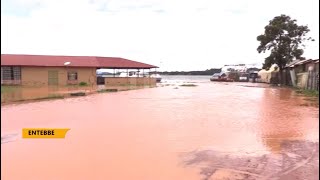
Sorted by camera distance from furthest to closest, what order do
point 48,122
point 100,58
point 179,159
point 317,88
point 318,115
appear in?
point 100,58 < point 317,88 < point 318,115 < point 48,122 < point 179,159

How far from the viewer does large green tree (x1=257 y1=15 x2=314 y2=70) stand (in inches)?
1467

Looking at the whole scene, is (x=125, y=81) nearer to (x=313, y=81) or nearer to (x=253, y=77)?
(x=313, y=81)

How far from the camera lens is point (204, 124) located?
35.6 feet

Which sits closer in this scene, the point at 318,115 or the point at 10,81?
the point at 318,115

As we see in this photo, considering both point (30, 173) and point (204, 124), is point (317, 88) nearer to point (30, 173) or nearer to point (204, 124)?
point (204, 124)

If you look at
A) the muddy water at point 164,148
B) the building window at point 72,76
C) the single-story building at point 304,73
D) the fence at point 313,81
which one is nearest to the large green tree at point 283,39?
the single-story building at point 304,73

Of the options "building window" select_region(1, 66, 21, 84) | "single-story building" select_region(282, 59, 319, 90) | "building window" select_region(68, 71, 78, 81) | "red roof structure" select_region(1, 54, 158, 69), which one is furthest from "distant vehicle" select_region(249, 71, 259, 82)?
"building window" select_region(1, 66, 21, 84)

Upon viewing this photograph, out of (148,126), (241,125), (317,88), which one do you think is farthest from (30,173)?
(317,88)

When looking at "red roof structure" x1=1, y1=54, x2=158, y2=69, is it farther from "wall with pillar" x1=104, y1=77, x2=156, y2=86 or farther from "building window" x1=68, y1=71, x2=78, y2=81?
"wall with pillar" x1=104, y1=77, x2=156, y2=86

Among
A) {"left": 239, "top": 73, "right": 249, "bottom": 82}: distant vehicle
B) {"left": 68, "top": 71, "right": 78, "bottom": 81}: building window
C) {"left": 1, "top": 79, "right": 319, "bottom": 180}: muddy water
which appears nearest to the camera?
{"left": 1, "top": 79, "right": 319, "bottom": 180}: muddy water

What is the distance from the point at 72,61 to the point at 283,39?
20.7 metres

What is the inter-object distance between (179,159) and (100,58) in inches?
1394

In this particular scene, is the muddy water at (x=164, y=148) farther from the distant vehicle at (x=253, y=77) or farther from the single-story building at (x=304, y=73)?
the distant vehicle at (x=253, y=77)

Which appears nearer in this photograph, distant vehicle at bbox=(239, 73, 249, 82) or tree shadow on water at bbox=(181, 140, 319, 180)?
tree shadow on water at bbox=(181, 140, 319, 180)
